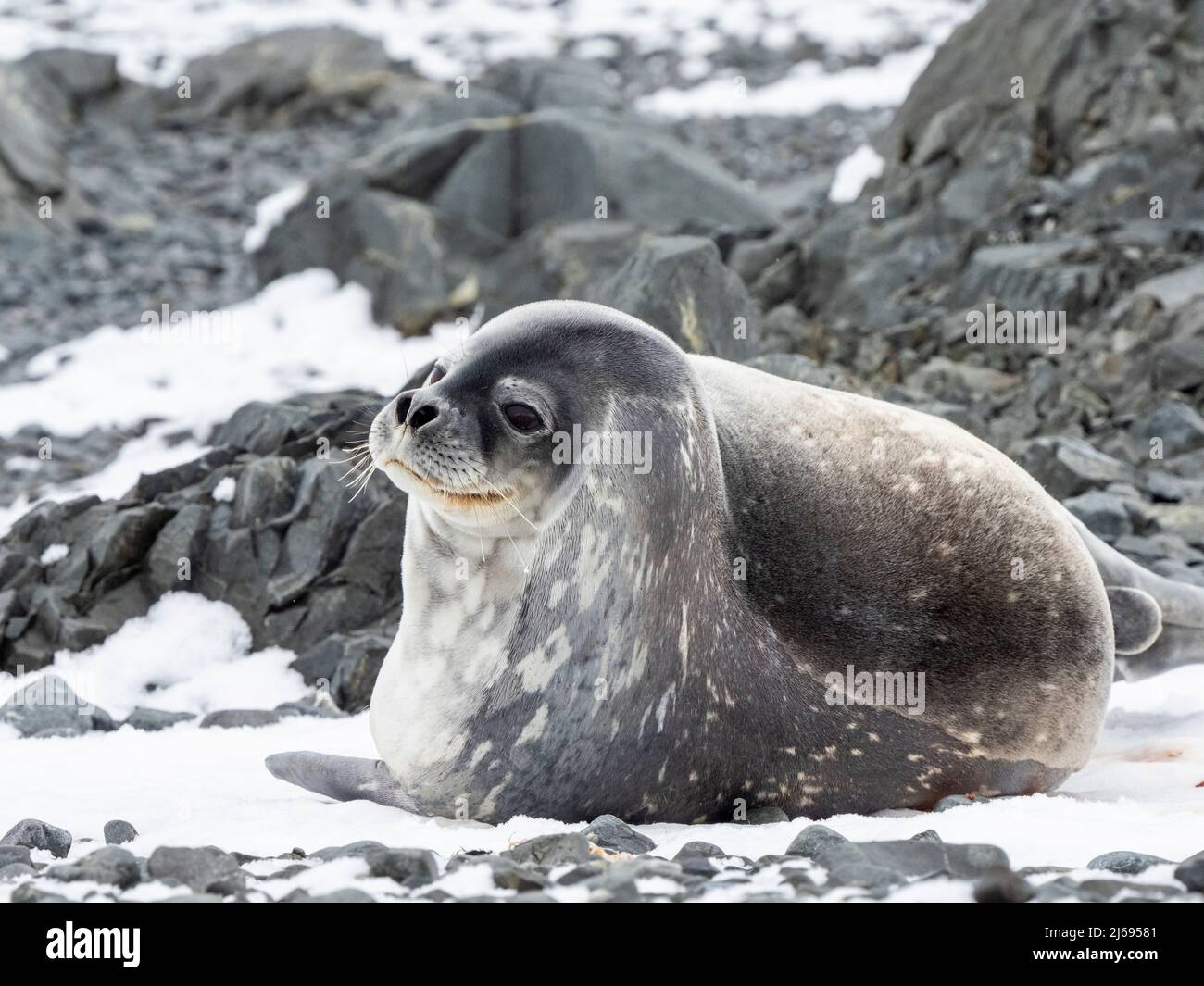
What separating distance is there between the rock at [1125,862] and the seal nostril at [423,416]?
2.05m

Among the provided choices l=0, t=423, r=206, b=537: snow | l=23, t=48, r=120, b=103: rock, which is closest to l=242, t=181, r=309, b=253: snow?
l=0, t=423, r=206, b=537: snow

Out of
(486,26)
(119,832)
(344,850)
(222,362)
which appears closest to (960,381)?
(222,362)

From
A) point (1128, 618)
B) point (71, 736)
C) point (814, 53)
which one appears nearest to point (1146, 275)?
point (1128, 618)

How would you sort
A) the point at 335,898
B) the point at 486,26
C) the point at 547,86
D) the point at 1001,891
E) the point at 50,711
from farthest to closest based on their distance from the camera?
the point at 486,26 < the point at 547,86 < the point at 50,711 < the point at 335,898 < the point at 1001,891

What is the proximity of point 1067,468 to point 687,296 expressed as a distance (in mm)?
2406

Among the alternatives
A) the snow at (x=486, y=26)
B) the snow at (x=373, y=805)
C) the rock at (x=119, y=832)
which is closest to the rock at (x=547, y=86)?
the snow at (x=486, y=26)

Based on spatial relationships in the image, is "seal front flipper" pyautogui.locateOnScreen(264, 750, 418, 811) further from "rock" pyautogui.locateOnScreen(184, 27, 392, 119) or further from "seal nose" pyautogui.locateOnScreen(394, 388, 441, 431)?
"rock" pyautogui.locateOnScreen(184, 27, 392, 119)

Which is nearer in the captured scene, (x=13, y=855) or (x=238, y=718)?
(x=13, y=855)

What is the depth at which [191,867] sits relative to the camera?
135 inches

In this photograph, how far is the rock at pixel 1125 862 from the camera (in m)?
3.51

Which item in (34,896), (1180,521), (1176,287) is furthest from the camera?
(1176,287)

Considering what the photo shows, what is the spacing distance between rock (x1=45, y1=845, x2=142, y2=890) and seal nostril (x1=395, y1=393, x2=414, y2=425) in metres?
1.46

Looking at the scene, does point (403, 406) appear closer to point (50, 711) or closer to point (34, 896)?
point (34, 896)

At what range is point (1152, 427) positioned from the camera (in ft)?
34.1
